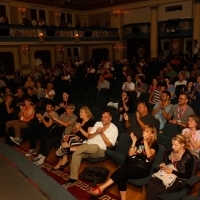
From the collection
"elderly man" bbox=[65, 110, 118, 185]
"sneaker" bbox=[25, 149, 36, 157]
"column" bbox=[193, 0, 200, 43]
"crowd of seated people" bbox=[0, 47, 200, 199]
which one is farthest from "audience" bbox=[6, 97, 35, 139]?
"column" bbox=[193, 0, 200, 43]

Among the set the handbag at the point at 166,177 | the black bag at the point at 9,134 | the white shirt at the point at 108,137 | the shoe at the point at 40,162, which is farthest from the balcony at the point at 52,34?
the handbag at the point at 166,177

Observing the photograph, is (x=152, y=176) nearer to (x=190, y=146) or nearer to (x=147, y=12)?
(x=190, y=146)

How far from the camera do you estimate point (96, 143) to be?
4.36m

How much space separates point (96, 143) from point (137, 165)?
106 cm

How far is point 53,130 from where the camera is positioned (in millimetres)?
5180

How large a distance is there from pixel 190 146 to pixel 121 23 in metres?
15.2

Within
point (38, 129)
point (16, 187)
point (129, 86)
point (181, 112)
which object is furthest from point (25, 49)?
point (16, 187)

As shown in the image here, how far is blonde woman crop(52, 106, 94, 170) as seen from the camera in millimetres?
4434

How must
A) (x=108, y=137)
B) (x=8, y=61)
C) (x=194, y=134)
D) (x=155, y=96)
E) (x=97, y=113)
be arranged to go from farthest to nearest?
(x=8, y=61), (x=155, y=96), (x=97, y=113), (x=108, y=137), (x=194, y=134)

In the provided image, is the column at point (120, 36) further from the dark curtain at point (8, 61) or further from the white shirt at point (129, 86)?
the white shirt at point (129, 86)

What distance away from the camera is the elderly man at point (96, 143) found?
13.2ft

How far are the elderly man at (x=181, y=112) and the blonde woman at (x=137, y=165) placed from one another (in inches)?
50.8

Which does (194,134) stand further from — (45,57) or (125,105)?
(45,57)

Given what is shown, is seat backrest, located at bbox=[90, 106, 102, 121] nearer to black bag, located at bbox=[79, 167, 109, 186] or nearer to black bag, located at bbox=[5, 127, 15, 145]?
black bag, located at bbox=[79, 167, 109, 186]
